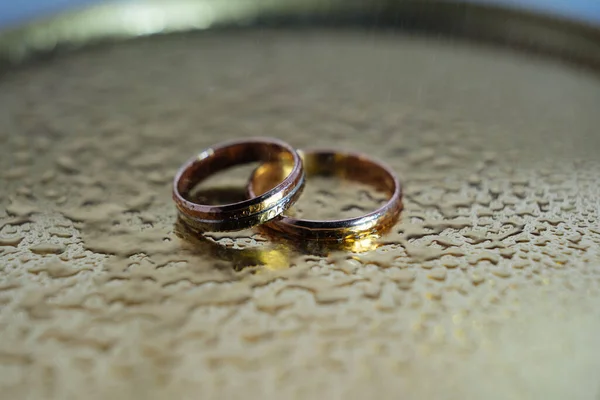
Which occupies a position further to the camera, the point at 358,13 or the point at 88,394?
the point at 358,13

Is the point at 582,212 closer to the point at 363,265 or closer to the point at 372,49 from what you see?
the point at 363,265

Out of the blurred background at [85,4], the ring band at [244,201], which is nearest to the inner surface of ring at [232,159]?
the ring band at [244,201]

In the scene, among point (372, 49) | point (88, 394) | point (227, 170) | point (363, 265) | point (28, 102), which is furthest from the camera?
point (372, 49)

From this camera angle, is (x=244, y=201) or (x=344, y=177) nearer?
Result: (x=244, y=201)

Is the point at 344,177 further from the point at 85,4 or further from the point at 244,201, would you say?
the point at 85,4

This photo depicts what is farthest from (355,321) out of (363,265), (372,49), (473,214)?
A: (372,49)

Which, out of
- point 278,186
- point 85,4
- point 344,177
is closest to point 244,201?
point 278,186

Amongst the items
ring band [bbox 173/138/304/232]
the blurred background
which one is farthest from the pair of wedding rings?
the blurred background
